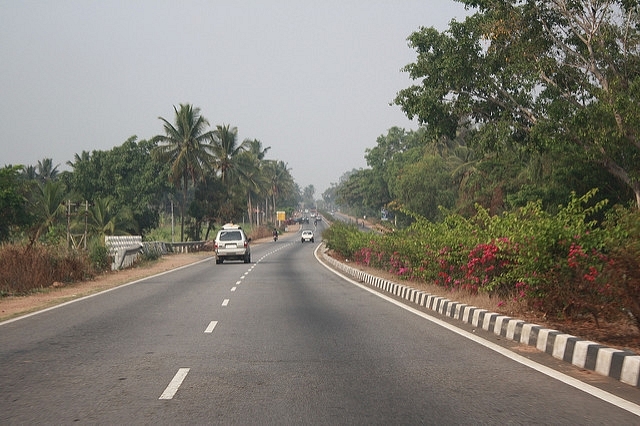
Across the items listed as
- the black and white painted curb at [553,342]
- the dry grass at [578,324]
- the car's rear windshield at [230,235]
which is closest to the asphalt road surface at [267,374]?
the black and white painted curb at [553,342]

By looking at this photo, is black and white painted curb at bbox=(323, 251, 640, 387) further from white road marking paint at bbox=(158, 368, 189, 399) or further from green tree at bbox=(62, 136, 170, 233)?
green tree at bbox=(62, 136, 170, 233)

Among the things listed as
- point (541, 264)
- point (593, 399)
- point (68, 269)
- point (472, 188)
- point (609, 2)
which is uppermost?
point (609, 2)

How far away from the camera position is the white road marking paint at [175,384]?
7.18 meters

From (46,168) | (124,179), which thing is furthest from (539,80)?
(46,168)

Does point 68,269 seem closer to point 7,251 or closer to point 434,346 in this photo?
point 7,251

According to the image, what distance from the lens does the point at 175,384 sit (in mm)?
7719

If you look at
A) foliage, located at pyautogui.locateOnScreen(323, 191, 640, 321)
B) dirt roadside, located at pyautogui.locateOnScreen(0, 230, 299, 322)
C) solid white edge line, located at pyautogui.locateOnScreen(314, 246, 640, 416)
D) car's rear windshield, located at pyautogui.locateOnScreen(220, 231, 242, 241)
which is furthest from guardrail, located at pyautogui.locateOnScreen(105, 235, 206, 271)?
solid white edge line, located at pyautogui.locateOnScreen(314, 246, 640, 416)

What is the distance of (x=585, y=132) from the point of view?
23156 mm

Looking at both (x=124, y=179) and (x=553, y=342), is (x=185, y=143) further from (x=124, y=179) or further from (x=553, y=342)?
(x=553, y=342)

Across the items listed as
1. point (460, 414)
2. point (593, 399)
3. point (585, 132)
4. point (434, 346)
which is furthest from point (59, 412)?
point (585, 132)

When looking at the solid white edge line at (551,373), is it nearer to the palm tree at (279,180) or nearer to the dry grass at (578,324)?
the dry grass at (578,324)

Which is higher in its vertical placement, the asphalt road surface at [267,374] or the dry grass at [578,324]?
the dry grass at [578,324]

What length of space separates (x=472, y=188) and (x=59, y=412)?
38055 mm

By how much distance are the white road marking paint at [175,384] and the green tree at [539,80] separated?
16.7 meters
